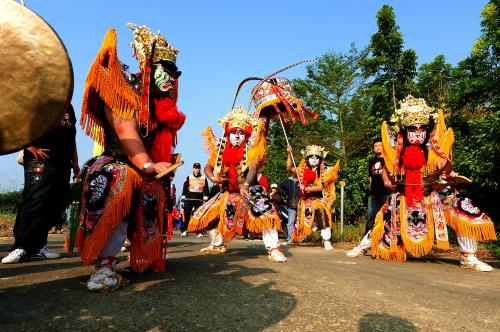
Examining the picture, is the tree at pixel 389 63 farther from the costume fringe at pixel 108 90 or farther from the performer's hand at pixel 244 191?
the costume fringe at pixel 108 90

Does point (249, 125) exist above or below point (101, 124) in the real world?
above

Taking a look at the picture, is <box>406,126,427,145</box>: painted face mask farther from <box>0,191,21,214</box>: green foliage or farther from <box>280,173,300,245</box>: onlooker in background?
<box>0,191,21,214</box>: green foliage

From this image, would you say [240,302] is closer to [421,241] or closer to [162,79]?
[162,79]

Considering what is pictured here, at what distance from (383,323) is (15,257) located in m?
3.51

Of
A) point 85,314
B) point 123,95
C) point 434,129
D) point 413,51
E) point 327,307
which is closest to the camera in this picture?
point 85,314

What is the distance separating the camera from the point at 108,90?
9.29 feet

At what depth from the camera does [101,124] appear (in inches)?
120

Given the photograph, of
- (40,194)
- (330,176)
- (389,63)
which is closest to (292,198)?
(330,176)

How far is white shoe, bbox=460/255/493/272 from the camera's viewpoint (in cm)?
459

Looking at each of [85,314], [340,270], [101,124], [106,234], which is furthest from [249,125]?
[85,314]

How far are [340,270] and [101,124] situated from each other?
8.64ft

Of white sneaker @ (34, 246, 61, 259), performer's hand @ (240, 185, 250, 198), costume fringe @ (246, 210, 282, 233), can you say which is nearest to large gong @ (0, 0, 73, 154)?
white sneaker @ (34, 246, 61, 259)

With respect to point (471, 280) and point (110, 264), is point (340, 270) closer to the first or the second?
point (471, 280)

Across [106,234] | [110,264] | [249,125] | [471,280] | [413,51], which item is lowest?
[471,280]
